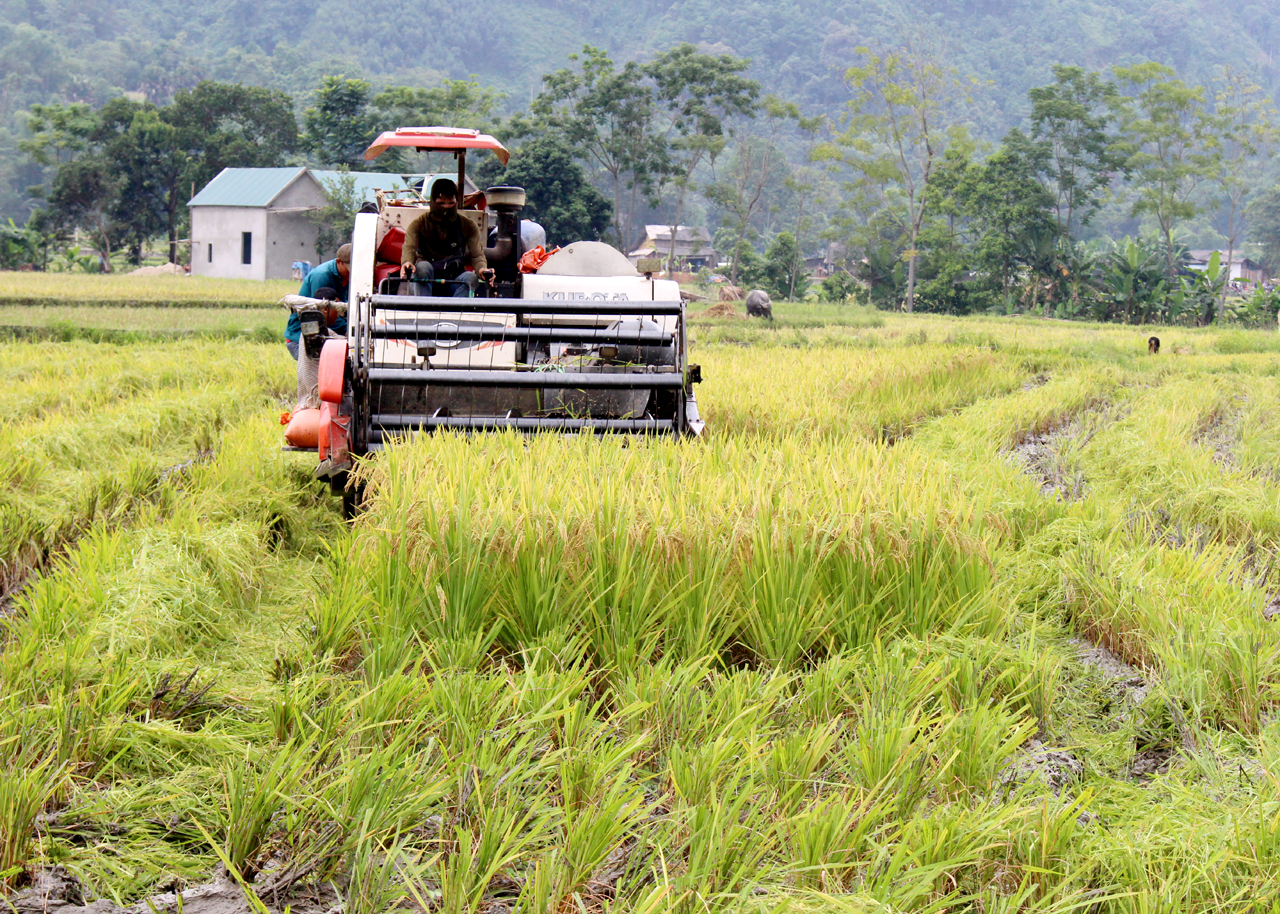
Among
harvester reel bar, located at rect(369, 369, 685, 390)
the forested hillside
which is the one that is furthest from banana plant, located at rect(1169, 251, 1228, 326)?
the forested hillside

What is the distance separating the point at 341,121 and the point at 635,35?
101 meters

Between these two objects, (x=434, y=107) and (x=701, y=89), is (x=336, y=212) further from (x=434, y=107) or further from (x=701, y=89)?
(x=701, y=89)

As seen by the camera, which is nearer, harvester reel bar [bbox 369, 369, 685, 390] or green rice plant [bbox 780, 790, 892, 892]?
green rice plant [bbox 780, 790, 892, 892]

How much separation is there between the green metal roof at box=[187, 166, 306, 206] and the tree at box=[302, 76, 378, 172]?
545 cm

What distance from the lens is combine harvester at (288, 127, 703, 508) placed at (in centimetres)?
542

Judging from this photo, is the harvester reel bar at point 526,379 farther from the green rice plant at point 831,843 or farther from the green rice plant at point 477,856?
the green rice plant at point 831,843

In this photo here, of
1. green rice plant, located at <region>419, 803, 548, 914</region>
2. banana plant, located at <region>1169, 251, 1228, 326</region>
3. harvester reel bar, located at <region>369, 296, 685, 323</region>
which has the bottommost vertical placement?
green rice plant, located at <region>419, 803, 548, 914</region>

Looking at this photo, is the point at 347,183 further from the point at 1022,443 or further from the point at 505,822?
the point at 505,822

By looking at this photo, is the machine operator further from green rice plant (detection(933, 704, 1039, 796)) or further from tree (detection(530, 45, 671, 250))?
tree (detection(530, 45, 671, 250))

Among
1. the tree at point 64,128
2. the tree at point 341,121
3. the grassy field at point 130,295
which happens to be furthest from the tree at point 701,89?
the tree at point 64,128

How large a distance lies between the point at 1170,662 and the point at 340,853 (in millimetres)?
2515

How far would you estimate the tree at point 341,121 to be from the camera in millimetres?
49250

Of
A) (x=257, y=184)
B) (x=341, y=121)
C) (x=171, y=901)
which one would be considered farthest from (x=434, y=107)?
(x=171, y=901)

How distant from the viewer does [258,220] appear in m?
41.9
